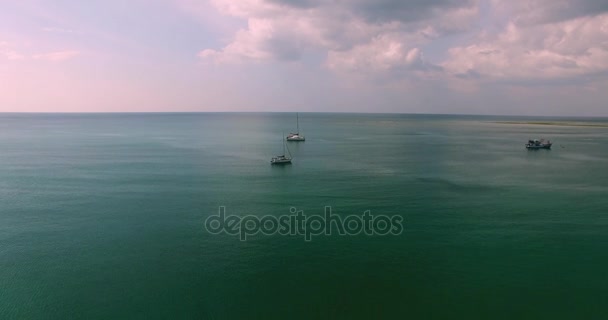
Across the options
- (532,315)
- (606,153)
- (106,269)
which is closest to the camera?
(532,315)

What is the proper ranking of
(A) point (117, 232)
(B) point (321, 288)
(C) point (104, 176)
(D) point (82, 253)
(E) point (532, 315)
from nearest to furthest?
(E) point (532, 315), (B) point (321, 288), (D) point (82, 253), (A) point (117, 232), (C) point (104, 176)

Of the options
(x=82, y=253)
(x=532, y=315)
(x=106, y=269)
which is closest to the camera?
(x=532, y=315)

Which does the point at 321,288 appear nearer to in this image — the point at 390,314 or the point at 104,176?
the point at 390,314

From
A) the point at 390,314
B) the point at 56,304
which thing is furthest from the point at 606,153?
the point at 56,304

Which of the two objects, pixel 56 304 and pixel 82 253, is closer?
pixel 56 304

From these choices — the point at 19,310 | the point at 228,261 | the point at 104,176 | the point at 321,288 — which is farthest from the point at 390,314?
the point at 104,176

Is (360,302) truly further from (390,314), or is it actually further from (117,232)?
(117,232)

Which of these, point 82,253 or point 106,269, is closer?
point 106,269

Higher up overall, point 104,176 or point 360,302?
point 104,176

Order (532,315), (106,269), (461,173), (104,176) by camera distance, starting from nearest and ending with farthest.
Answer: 1. (532,315)
2. (106,269)
3. (104,176)
4. (461,173)
